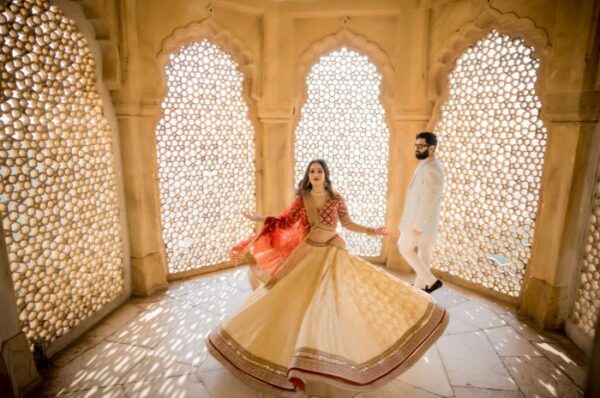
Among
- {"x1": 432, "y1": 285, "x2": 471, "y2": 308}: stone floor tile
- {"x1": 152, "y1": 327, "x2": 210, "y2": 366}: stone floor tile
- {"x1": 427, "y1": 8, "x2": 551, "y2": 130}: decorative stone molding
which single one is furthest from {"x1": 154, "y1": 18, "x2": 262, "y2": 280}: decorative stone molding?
{"x1": 432, "y1": 285, "x2": 471, "y2": 308}: stone floor tile

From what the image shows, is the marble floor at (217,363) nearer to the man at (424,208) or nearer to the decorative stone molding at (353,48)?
the man at (424,208)

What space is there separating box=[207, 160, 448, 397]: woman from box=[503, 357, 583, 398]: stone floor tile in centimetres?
84

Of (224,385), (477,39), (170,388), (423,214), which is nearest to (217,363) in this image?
(224,385)

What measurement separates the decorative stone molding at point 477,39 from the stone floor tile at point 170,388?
4080 mm

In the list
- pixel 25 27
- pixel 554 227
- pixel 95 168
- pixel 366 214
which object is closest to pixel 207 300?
pixel 95 168

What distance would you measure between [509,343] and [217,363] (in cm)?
284

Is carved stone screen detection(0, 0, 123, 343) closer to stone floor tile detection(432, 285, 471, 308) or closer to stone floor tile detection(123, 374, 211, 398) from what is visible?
stone floor tile detection(123, 374, 211, 398)

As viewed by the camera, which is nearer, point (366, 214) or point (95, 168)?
point (95, 168)

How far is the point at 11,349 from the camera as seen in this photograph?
9.75ft

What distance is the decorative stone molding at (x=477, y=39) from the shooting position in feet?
13.4

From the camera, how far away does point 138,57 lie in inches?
172

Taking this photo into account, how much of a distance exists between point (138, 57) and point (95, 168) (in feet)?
4.34

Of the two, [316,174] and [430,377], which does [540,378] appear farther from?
[316,174]

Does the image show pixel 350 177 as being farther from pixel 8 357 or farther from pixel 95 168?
pixel 8 357
